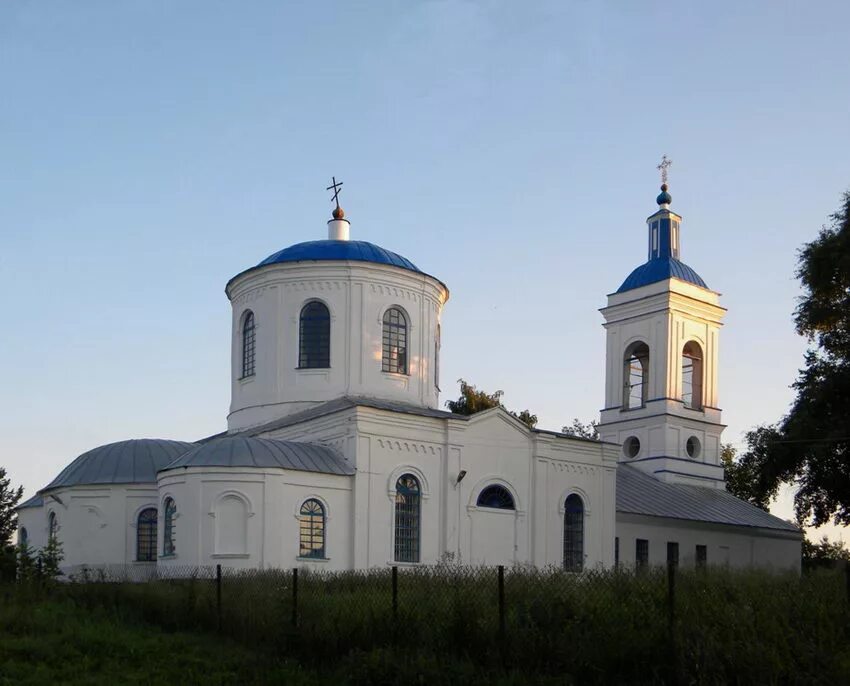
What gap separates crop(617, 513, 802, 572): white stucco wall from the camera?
33.6 m

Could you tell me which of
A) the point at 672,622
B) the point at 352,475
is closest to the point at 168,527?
the point at 352,475

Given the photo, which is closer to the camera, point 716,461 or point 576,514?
point 576,514

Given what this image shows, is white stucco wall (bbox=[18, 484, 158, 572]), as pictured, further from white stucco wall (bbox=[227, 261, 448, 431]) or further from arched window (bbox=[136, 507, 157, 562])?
white stucco wall (bbox=[227, 261, 448, 431])

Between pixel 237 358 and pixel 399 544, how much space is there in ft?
26.9

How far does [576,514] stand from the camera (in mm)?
29641

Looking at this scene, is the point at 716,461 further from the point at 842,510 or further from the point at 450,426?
the point at 450,426

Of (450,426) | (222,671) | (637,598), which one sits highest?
(450,426)

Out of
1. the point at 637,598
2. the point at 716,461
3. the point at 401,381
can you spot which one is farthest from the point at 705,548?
the point at 637,598

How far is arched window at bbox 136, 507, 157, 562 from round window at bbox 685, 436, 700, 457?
18986 mm

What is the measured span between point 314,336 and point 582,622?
1875 cm

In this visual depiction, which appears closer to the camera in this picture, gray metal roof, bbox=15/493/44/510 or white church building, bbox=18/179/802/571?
white church building, bbox=18/179/802/571

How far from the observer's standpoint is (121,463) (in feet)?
95.9

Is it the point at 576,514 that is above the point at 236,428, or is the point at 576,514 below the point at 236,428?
below

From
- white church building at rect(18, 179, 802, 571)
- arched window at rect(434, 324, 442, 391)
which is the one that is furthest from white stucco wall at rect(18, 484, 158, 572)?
arched window at rect(434, 324, 442, 391)
